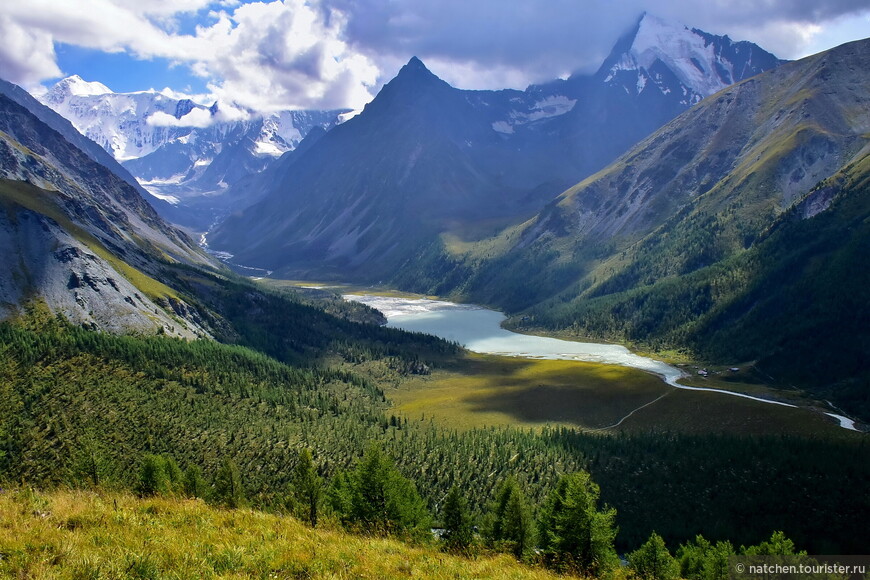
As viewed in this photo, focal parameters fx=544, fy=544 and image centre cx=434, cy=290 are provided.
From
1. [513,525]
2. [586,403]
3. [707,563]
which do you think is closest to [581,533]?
[513,525]

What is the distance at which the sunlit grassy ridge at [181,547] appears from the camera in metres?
17.9

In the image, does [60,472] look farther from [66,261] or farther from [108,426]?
[66,261]

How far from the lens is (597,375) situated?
530 ft

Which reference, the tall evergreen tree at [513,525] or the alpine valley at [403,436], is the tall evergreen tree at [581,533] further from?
the tall evergreen tree at [513,525]

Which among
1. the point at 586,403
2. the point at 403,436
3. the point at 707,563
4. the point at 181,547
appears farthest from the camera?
the point at 586,403

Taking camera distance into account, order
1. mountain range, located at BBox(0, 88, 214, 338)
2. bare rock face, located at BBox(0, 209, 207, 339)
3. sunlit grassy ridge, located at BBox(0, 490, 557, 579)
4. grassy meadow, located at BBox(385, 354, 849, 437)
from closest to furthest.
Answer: sunlit grassy ridge, located at BBox(0, 490, 557, 579), grassy meadow, located at BBox(385, 354, 849, 437), bare rock face, located at BBox(0, 209, 207, 339), mountain range, located at BBox(0, 88, 214, 338)

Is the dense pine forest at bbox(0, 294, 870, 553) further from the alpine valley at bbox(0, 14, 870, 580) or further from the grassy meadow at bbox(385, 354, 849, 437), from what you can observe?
the grassy meadow at bbox(385, 354, 849, 437)

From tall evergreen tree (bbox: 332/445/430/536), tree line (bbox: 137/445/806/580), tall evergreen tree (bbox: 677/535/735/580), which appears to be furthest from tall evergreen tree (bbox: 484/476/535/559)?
tall evergreen tree (bbox: 677/535/735/580)

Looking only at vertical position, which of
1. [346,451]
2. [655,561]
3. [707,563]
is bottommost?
[346,451]

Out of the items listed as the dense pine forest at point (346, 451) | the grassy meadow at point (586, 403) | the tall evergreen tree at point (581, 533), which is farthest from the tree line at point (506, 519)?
the grassy meadow at point (586, 403)

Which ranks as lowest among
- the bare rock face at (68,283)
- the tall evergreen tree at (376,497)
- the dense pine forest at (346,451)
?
the dense pine forest at (346,451)

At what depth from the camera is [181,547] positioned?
20.4 m

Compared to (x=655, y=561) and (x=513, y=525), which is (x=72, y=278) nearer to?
(x=513, y=525)

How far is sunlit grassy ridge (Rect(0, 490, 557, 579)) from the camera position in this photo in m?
17.9
